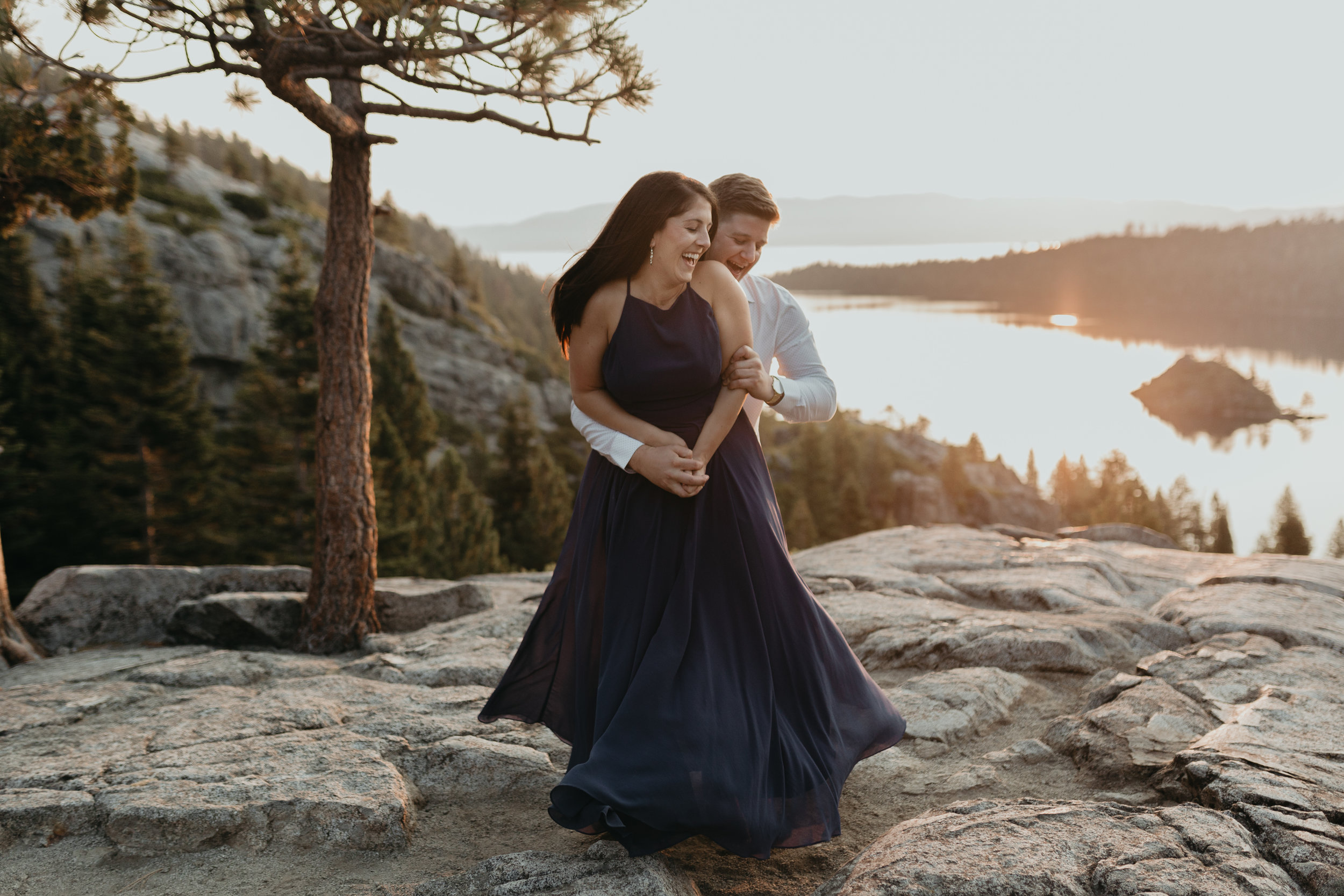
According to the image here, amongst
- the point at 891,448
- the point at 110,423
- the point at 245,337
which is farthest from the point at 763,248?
the point at 891,448

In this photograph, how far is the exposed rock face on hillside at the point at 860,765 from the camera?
7.66ft

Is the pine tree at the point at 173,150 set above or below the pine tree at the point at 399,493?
above

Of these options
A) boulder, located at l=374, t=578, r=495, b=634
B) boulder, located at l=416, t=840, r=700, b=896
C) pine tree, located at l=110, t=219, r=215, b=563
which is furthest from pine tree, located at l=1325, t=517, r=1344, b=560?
boulder, located at l=416, t=840, r=700, b=896

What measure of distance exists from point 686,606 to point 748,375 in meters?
0.79

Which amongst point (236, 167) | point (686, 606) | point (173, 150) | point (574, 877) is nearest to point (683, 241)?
point (686, 606)

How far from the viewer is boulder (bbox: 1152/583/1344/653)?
456 centimetres

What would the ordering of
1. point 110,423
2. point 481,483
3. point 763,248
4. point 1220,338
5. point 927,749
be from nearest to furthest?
point 763,248 < point 927,749 < point 110,423 < point 481,483 < point 1220,338

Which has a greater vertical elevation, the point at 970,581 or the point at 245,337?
the point at 245,337

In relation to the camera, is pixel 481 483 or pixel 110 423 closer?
pixel 110 423

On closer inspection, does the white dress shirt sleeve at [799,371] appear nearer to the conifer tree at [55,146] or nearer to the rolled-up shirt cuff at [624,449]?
the rolled-up shirt cuff at [624,449]

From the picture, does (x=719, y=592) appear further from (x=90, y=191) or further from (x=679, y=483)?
(x=90, y=191)

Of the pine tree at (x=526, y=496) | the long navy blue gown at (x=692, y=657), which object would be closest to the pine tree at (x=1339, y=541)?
the pine tree at (x=526, y=496)

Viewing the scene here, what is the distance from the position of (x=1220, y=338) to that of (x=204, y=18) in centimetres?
15888

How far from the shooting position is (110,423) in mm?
23234
